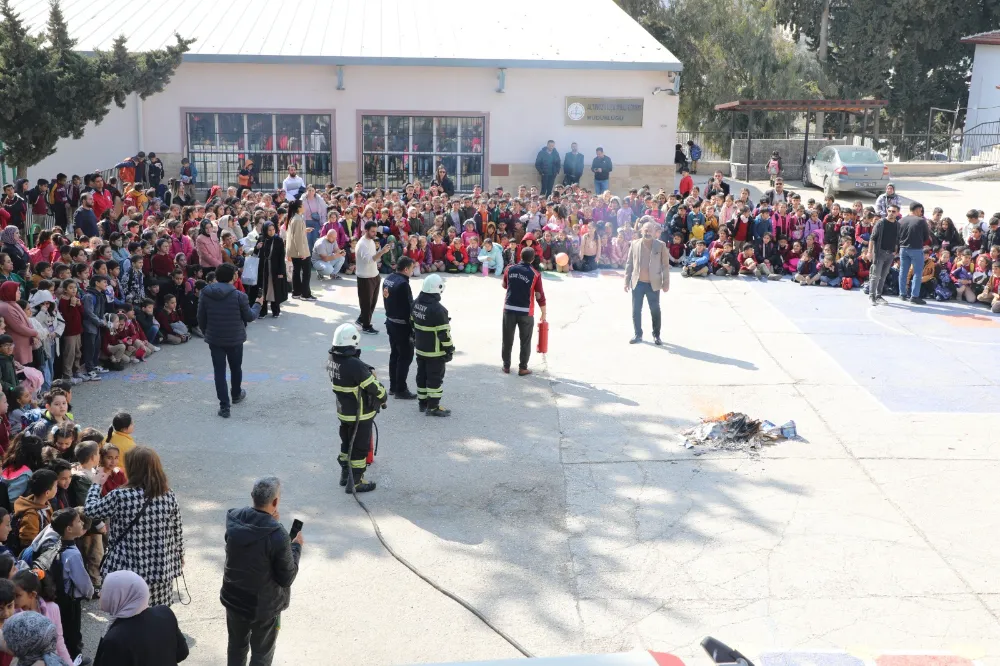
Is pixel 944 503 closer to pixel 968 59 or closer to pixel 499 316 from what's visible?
pixel 499 316

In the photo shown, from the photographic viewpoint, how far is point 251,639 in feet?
19.7

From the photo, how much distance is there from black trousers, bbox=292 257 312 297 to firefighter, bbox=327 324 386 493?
7734 mm

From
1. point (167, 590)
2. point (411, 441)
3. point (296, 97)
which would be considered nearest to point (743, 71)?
point (296, 97)

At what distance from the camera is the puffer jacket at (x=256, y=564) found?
19.0 ft

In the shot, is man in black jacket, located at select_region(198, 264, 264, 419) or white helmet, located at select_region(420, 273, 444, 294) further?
man in black jacket, located at select_region(198, 264, 264, 419)

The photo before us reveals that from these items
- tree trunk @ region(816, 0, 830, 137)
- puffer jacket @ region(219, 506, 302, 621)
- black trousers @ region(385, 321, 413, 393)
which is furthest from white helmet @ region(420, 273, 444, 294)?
tree trunk @ region(816, 0, 830, 137)

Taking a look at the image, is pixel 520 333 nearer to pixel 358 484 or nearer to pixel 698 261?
pixel 358 484

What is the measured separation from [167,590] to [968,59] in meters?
43.2

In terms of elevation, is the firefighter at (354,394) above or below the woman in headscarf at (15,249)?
below

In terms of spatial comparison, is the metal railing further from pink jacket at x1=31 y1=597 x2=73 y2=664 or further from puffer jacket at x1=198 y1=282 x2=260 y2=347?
pink jacket at x1=31 y1=597 x2=73 y2=664

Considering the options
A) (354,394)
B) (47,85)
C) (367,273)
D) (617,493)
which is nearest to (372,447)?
(354,394)

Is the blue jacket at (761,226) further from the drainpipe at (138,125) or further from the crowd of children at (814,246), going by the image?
the drainpipe at (138,125)

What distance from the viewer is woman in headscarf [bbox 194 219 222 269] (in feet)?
48.6

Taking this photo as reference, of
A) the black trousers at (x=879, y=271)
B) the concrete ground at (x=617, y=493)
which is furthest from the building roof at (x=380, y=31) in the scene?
the concrete ground at (x=617, y=493)
